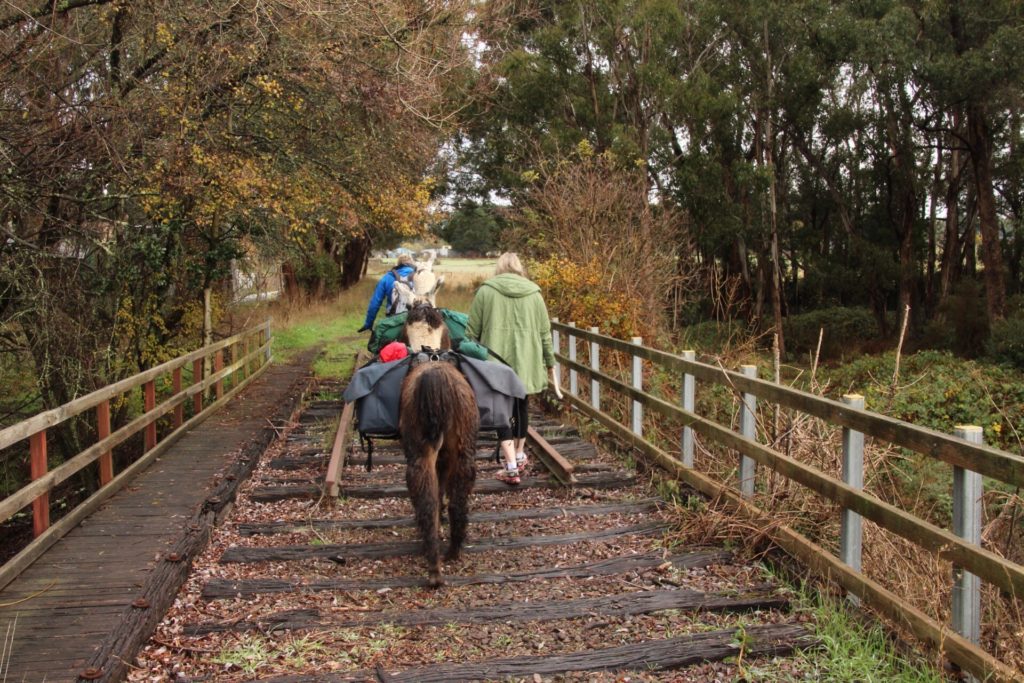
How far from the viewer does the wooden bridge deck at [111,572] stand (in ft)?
14.7

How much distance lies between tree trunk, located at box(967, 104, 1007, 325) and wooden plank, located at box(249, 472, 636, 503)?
19.7 m

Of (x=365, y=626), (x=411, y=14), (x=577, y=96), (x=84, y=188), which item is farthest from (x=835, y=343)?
(x=365, y=626)

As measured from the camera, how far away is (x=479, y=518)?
6.97 metres

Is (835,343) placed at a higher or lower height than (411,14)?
lower

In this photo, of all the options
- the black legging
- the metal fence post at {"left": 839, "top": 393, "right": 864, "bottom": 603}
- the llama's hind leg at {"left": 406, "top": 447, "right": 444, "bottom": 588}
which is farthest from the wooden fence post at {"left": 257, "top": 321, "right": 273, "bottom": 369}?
the metal fence post at {"left": 839, "top": 393, "right": 864, "bottom": 603}

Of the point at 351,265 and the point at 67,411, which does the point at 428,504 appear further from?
the point at 351,265

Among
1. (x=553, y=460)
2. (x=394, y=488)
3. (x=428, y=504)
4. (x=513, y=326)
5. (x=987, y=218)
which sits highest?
(x=987, y=218)

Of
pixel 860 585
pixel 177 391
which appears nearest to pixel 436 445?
pixel 860 585

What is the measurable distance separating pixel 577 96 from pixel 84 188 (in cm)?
2016

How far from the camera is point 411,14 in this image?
13.1 m

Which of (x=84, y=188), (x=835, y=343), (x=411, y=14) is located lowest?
(x=835, y=343)

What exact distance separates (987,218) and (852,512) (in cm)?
2374

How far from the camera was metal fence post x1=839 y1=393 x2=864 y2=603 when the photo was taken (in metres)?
4.90

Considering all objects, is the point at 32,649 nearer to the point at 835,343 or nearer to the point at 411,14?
the point at 411,14
